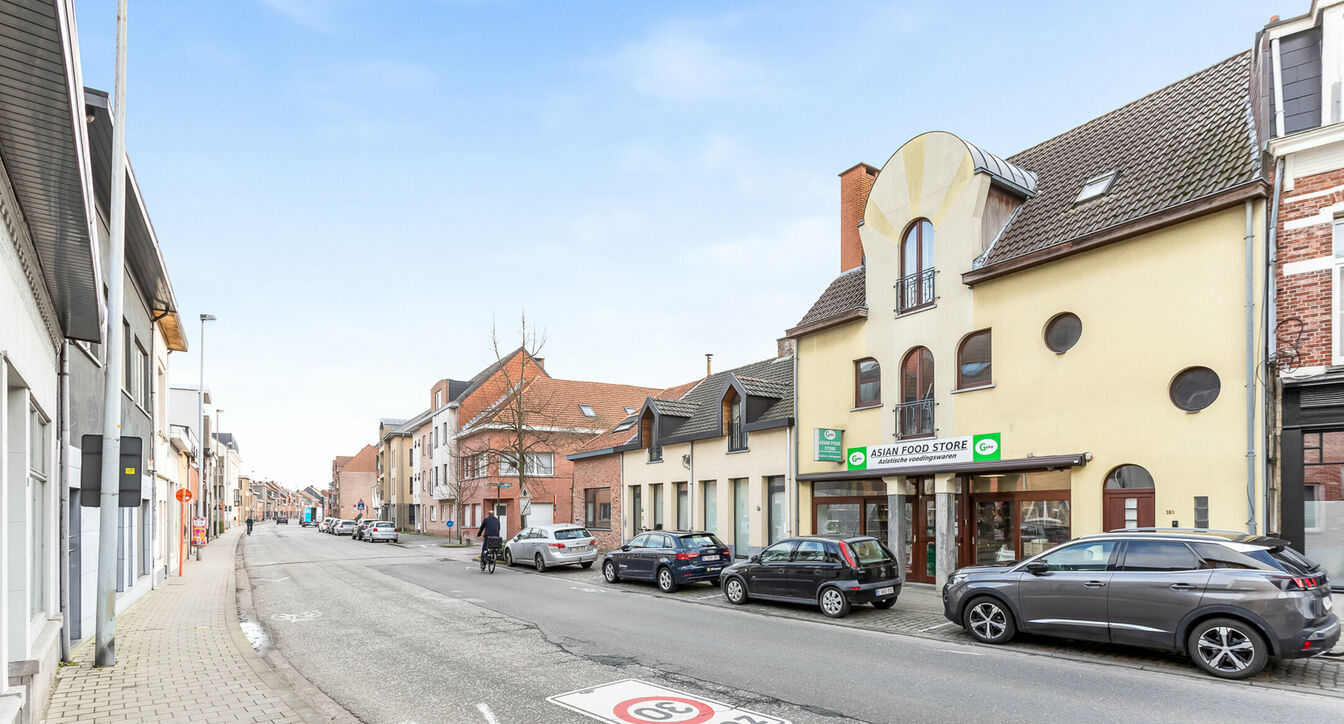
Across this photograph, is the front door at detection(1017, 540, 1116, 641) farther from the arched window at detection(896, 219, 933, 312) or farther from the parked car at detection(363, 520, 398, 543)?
the parked car at detection(363, 520, 398, 543)

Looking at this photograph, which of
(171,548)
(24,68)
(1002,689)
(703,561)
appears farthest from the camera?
(171,548)

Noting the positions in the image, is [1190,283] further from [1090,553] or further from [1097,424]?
[1090,553]

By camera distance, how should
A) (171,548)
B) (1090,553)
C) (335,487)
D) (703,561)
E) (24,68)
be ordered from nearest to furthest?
(24,68) → (1090,553) → (703,561) → (171,548) → (335,487)

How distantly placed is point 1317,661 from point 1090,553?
254 centimetres

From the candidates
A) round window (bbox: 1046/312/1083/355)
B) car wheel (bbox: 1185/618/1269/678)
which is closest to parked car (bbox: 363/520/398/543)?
round window (bbox: 1046/312/1083/355)

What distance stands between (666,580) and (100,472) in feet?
36.8

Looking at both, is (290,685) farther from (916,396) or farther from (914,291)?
(914,291)

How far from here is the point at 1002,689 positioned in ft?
26.7

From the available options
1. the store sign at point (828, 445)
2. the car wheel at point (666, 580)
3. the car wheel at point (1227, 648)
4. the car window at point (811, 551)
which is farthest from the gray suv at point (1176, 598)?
the car wheel at point (666, 580)

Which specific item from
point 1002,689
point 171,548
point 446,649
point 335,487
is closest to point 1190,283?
point 1002,689

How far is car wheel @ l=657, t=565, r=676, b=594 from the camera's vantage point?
1773cm

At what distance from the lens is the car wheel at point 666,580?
1773 cm

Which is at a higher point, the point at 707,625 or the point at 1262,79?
the point at 1262,79

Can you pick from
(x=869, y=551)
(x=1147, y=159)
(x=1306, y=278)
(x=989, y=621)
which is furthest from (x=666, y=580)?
(x=1147, y=159)
